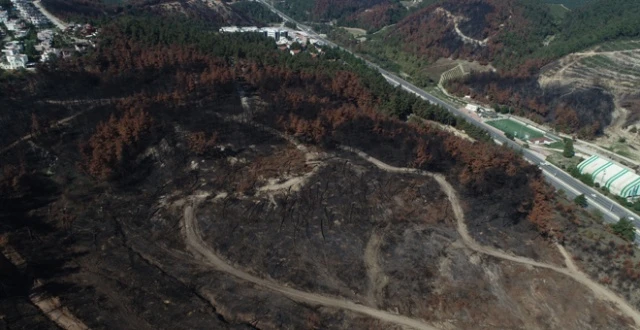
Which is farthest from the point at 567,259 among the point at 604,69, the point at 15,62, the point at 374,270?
the point at 15,62

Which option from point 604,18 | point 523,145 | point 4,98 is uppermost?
point 604,18

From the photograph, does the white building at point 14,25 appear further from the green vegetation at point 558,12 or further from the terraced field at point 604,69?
the green vegetation at point 558,12

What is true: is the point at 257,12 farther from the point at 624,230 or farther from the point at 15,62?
the point at 624,230

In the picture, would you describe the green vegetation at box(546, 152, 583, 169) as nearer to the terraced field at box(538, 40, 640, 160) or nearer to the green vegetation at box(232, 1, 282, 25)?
the terraced field at box(538, 40, 640, 160)

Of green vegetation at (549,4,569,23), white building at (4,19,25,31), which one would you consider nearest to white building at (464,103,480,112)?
green vegetation at (549,4,569,23)

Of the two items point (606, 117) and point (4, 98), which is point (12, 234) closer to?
point (4, 98)

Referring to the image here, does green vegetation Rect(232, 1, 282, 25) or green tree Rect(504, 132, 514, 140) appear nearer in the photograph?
green tree Rect(504, 132, 514, 140)

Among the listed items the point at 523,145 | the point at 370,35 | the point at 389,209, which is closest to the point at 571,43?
the point at 523,145
